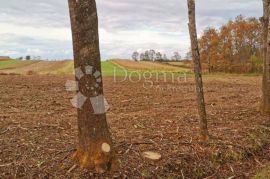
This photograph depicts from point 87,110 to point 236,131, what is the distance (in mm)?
4930

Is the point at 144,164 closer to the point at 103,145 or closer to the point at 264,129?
the point at 103,145

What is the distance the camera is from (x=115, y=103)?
16.1m

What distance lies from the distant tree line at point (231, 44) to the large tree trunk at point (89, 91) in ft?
191

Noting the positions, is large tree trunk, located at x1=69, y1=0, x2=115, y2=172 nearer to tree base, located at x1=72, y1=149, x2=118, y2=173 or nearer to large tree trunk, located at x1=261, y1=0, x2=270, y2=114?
tree base, located at x1=72, y1=149, x2=118, y2=173

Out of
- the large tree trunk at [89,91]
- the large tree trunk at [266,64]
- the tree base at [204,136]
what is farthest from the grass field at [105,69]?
the large tree trunk at [89,91]

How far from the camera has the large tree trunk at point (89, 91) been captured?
6.98 meters

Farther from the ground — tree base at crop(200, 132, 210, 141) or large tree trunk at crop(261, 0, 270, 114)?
large tree trunk at crop(261, 0, 270, 114)

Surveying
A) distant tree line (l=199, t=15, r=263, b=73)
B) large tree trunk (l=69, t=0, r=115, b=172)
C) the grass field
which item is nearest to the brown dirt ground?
large tree trunk (l=69, t=0, r=115, b=172)

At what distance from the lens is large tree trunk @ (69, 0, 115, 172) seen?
22.9ft

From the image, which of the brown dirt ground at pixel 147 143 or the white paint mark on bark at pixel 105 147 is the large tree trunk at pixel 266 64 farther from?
the white paint mark on bark at pixel 105 147

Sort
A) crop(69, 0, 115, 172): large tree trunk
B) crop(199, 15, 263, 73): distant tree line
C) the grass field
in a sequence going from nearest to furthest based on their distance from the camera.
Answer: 1. crop(69, 0, 115, 172): large tree trunk
2. the grass field
3. crop(199, 15, 263, 73): distant tree line

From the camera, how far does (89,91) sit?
718cm

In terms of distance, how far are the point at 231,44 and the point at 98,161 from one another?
224 ft

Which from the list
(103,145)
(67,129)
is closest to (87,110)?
(103,145)
